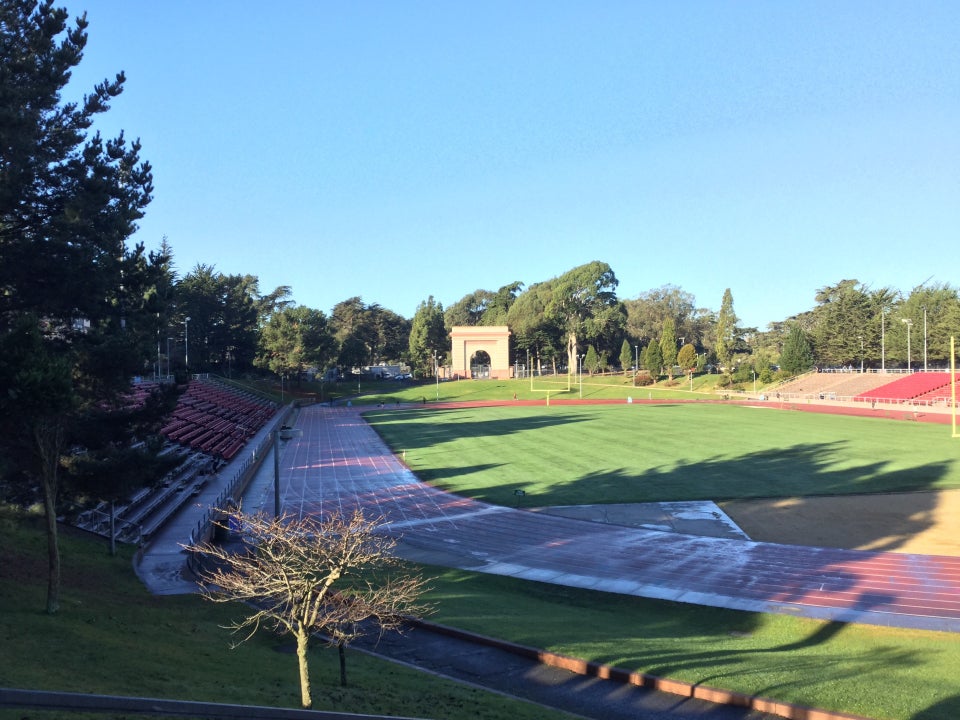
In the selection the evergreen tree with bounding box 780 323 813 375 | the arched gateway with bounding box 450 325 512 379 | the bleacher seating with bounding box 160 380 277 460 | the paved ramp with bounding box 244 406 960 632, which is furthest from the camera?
the arched gateway with bounding box 450 325 512 379

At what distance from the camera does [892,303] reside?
347 feet

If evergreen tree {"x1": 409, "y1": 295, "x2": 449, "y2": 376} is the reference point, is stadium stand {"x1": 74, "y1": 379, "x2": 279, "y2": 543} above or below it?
below

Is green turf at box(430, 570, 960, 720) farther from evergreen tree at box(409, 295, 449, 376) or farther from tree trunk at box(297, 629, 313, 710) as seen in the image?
evergreen tree at box(409, 295, 449, 376)

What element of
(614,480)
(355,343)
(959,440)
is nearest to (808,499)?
(614,480)

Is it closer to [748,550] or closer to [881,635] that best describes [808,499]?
[748,550]

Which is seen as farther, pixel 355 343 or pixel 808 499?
pixel 355 343

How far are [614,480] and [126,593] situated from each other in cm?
2234

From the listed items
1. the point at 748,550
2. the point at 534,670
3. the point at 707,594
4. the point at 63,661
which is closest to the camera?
the point at 63,661

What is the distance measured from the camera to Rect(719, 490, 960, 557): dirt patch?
70.1ft

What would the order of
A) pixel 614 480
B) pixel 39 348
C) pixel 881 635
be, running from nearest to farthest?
pixel 39 348, pixel 881 635, pixel 614 480

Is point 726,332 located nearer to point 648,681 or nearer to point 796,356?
point 796,356

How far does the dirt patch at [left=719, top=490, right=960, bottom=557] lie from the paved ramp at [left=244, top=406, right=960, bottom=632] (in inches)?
50.5

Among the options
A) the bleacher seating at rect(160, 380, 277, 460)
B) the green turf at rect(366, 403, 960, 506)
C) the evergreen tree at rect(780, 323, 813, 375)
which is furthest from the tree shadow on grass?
the evergreen tree at rect(780, 323, 813, 375)

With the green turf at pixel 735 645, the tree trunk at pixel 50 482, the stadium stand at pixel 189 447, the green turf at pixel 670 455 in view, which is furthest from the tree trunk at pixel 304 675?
the green turf at pixel 670 455
